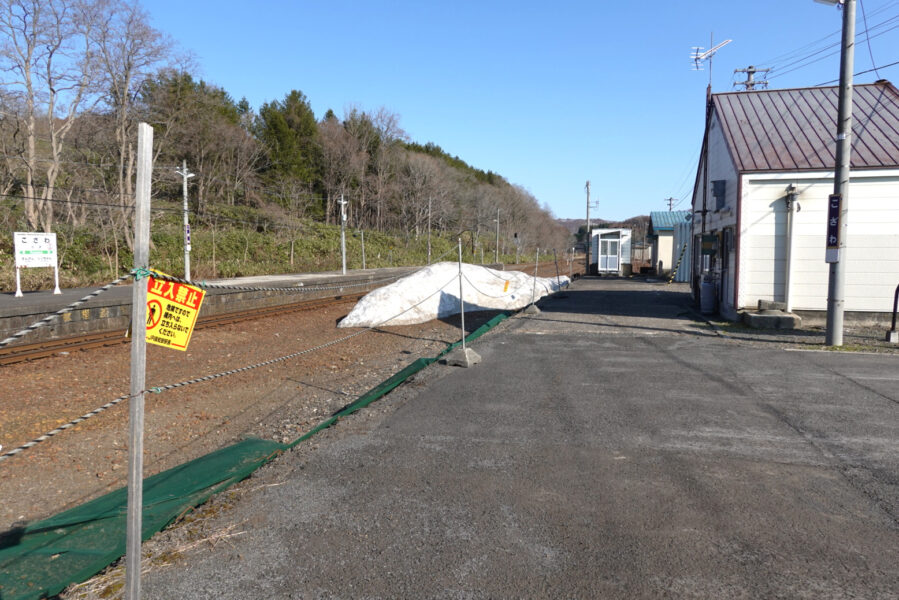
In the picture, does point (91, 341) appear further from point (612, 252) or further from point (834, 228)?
point (612, 252)

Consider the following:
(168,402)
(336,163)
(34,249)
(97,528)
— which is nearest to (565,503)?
(97,528)

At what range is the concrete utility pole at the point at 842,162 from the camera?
35.5ft

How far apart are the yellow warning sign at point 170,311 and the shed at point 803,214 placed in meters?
12.9

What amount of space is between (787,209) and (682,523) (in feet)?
39.5

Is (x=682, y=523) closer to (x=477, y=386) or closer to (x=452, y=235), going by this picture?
(x=477, y=386)

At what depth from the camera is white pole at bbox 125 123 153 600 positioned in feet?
8.73

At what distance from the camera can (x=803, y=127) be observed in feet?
51.4

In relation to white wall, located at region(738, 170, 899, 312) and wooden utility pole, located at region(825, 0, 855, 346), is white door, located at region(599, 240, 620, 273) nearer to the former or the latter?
white wall, located at region(738, 170, 899, 312)

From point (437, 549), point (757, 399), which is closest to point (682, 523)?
point (437, 549)

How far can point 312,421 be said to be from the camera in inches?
300

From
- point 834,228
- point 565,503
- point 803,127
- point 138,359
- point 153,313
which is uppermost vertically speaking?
point 803,127

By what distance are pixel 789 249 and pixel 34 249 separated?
20541 mm

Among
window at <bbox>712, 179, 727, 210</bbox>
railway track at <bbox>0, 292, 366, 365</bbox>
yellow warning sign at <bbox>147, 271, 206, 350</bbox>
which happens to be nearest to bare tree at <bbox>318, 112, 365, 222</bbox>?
railway track at <bbox>0, 292, 366, 365</bbox>

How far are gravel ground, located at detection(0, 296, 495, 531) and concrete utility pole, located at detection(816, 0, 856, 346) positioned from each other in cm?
784
